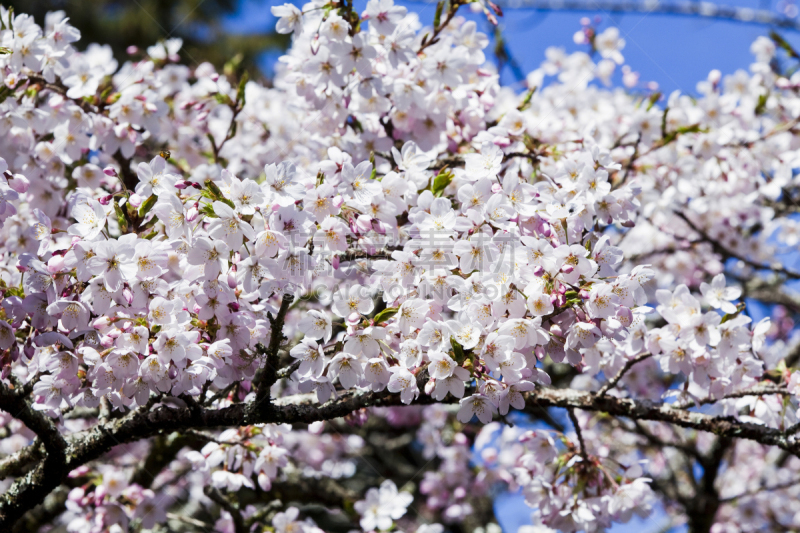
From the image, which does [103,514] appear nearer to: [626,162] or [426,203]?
[426,203]

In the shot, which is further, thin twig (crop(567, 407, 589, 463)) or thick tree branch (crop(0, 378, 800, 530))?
thin twig (crop(567, 407, 589, 463))

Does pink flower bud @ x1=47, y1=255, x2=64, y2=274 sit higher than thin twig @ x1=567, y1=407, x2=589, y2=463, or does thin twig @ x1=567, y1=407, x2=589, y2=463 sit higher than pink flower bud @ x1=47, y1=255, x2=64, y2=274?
thin twig @ x1=567, y1=407, x2=589, y2=463

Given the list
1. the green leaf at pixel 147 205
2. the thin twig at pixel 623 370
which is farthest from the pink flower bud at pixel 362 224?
the thin twig at pixel 623 370

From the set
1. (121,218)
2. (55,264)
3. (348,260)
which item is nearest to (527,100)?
(348,260)

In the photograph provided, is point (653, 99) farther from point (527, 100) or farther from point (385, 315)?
point (385, 315)

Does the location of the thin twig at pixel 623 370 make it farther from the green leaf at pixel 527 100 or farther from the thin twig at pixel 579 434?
the green leaf at pixel 527 100

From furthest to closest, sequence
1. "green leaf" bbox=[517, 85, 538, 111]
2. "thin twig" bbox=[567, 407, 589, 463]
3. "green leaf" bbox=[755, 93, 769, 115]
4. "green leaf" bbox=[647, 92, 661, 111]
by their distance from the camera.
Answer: "green leaf" bbox=[755, 93, 769, 115] → "green leaf" bbox=[647, 92, 661, 111] → "green leaf" bbox=[517, 85, 538, 111] → "thin twig" bbox=[567, 407, 589, 463]

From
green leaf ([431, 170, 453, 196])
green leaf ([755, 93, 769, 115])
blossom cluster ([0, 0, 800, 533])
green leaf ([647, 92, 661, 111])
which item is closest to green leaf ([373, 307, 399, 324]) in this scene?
blossom cluster ([0, 0, 800, 533])

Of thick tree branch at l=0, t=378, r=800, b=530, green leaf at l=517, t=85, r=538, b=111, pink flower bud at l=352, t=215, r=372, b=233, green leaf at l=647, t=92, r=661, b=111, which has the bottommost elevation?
thick tree branch at l=0, t=378, r=800, b=530

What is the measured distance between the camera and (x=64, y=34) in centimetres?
250

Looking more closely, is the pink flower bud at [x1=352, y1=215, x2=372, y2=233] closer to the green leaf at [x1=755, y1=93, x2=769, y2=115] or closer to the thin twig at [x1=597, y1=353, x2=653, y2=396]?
the thin twig at [x1=597, y1=353, x2=653, y2=396]

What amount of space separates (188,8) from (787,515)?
1133 centimetres

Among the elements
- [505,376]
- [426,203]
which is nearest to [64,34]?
[426,203]

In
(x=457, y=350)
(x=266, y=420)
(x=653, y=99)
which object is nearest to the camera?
(x=457, y=350)
